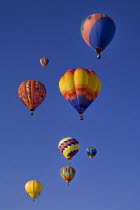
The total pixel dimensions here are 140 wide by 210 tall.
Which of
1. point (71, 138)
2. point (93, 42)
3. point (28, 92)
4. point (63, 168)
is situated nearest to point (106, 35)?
point (93, 42)

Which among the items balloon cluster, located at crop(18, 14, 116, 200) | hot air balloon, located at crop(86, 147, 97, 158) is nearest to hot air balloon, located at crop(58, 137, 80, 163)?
hot air balloon, located at crop(86, 147, 97, 158)

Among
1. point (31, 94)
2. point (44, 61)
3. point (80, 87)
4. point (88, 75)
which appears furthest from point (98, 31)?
point (44, 61)

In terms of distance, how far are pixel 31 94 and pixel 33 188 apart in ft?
52.8

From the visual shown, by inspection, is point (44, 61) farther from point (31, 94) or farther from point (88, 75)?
point (88, 75)

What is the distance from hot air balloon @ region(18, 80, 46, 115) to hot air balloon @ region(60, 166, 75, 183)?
1531 cm

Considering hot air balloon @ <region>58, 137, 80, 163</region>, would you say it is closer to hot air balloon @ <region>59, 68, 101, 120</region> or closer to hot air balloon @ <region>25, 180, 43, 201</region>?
hot air balloon @ <region>25, 180, 43, 201</region>

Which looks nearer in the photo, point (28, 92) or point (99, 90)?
point (99, 90)

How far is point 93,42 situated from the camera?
148 ft

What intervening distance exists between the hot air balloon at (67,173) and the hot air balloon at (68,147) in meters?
3.48

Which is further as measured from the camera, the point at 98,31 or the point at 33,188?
the point at 33,188

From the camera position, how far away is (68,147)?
199ft

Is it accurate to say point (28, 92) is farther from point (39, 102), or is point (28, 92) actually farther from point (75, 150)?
point (75, 150)

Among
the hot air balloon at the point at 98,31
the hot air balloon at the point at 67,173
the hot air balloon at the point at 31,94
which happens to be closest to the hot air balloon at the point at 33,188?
the hot air balloon at the point at 67,173

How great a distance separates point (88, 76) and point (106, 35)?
4183 mm
